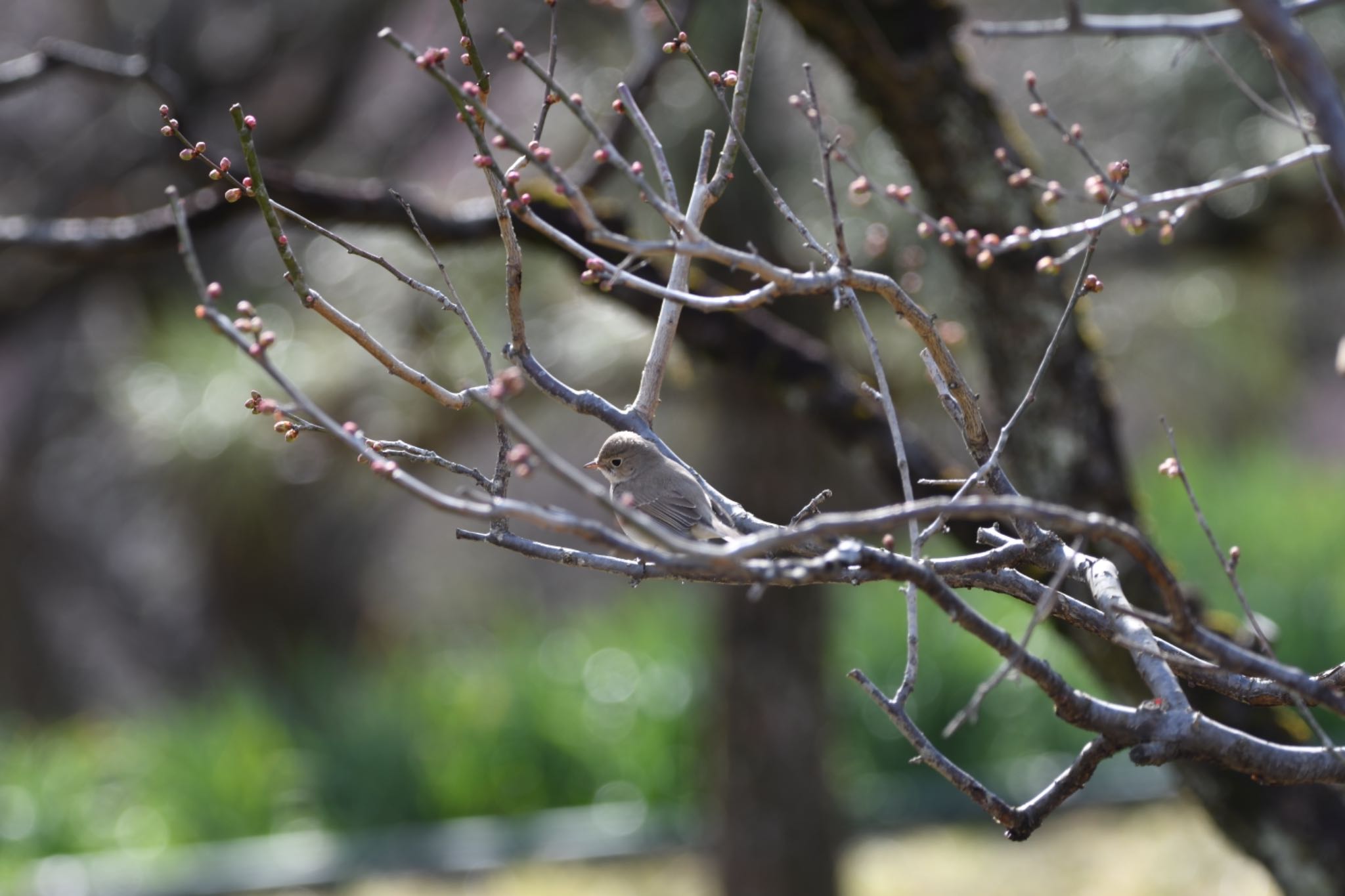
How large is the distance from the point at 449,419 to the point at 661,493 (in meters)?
3.19

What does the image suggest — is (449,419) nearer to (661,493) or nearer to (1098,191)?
(661,493)

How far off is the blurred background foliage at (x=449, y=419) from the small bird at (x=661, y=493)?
1.31 ft

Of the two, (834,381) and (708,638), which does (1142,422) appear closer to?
(708,638)

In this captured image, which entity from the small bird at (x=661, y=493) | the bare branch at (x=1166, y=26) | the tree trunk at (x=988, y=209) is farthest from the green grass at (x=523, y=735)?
the bare branch at (x=1166, y=26)

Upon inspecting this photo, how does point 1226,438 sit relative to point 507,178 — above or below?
above

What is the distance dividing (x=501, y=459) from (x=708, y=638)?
13.2ft

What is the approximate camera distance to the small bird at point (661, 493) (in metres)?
2.78

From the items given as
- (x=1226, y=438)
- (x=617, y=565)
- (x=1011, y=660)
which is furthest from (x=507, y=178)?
(x=1226, y=438)

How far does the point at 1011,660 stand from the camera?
1314 mm

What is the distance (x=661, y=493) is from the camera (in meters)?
2.89

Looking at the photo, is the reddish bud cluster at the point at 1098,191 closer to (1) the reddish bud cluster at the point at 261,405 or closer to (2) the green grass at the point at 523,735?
(1) the reddish bud cluster at the point at 261,405

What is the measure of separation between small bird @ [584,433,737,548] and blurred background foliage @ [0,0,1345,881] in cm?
40

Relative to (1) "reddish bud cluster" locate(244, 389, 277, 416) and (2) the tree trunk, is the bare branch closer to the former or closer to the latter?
(1) "reddish bud cluster" locate(244, 389, 277, 416)

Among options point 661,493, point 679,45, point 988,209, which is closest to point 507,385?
point 679,45
